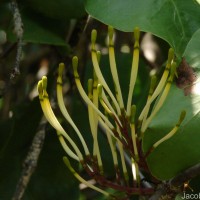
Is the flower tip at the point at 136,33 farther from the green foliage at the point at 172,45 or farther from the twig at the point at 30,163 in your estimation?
the twig at the point at 30,163

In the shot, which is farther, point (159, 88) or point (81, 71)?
point (81, 71)

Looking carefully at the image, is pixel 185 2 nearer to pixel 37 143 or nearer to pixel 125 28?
pixel 125 28

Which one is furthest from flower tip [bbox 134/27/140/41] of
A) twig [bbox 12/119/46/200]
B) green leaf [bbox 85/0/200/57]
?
twig [bbox 12/119/46/200]

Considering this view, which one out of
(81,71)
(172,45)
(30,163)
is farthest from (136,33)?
(81,71)

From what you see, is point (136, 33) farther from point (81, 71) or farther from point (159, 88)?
point (81, 71)

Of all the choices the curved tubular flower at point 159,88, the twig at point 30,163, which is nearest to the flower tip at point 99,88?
the curved tubular flower at point 159,88

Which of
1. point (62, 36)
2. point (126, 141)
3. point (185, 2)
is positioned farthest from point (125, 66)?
point (126, 141)
